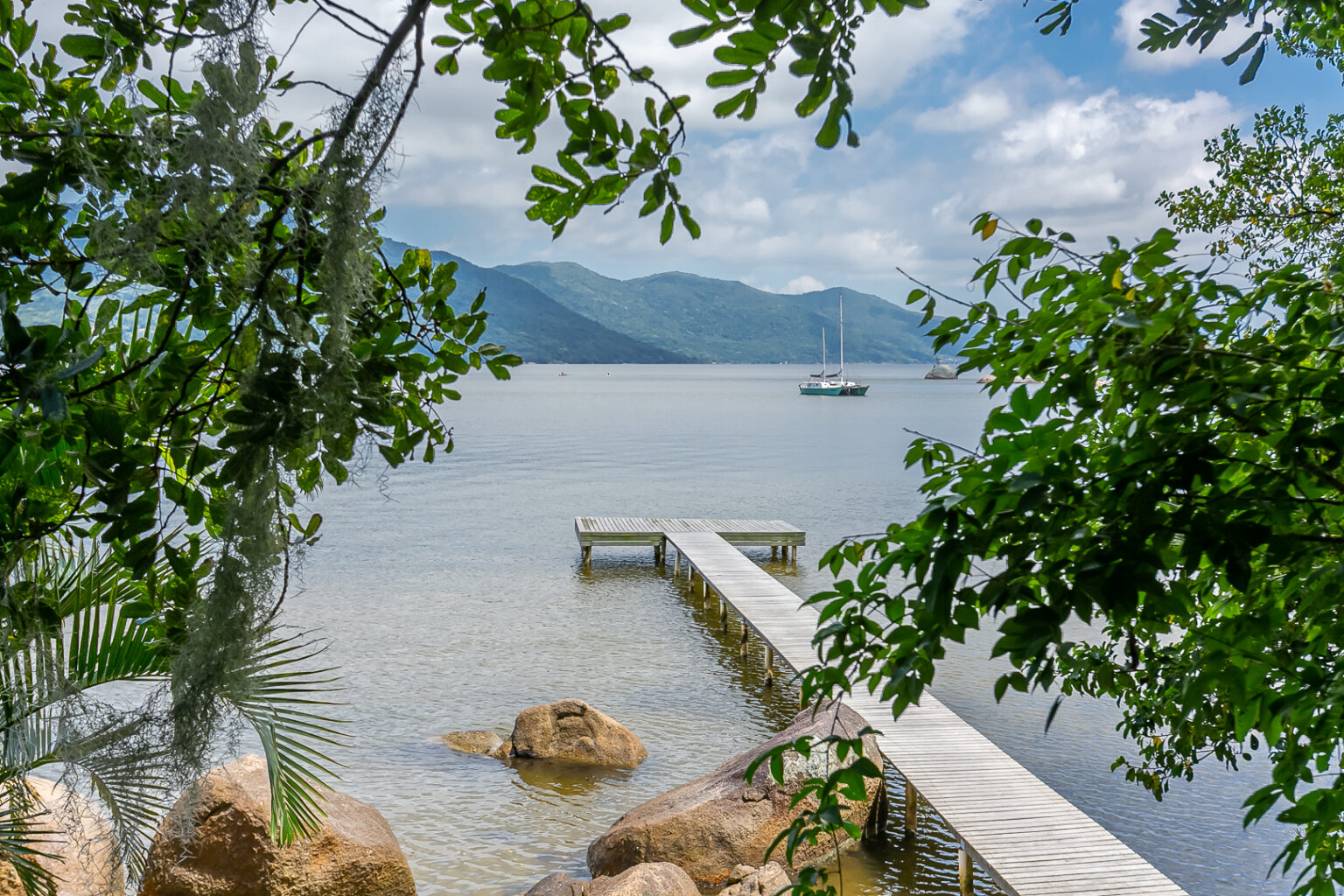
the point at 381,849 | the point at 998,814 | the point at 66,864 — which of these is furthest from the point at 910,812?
the point at 66,864

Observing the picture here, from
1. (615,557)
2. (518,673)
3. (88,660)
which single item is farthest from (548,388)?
(88,660)

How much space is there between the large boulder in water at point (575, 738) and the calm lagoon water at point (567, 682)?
0.24 metres

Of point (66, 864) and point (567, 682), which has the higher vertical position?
point (66, 864)

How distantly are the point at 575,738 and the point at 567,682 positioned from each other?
122 inches

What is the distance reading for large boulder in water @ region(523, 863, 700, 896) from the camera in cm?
600

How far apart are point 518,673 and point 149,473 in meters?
12.2

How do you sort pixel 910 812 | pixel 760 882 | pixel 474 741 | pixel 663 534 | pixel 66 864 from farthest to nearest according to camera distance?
pixel 663 534
pixel 474 741
pixel 910 812
pixel 760 882
pixel 66 864

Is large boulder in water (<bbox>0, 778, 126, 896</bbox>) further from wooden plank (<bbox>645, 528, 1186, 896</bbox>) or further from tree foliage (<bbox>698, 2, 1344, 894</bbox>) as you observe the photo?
tree foliage (<bbox>698, 2, 1344, 894</bbox>)

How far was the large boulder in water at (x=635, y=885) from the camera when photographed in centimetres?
600

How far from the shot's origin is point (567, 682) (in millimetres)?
13484

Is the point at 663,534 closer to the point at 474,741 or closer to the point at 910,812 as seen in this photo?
the point at 474,741

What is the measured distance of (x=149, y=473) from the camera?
2055 mm

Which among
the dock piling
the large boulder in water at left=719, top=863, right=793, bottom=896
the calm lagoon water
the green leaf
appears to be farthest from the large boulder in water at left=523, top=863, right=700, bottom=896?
the green leaf

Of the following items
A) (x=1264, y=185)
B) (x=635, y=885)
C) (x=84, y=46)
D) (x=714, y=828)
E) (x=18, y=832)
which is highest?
(x=1264, y=185)
